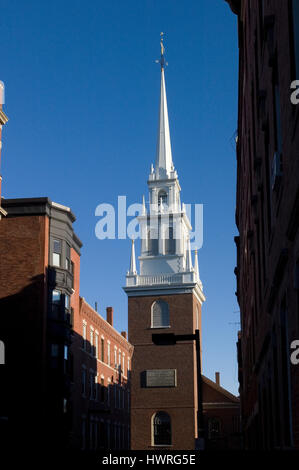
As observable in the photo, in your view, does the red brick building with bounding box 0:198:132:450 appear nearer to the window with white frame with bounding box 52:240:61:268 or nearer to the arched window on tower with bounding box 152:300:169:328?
the window with white frame with bounding box 52:240:61:268

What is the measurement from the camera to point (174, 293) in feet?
221

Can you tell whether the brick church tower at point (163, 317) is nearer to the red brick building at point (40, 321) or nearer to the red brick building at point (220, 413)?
the red brick building at point (220, 413)

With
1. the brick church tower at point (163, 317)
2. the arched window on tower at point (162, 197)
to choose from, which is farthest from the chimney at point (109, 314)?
the arched window on tower at point (162, 197)

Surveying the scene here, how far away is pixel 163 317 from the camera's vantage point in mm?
67750

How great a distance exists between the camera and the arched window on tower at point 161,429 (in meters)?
63.6

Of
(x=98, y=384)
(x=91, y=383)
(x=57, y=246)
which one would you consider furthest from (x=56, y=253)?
(x=98, y=384)

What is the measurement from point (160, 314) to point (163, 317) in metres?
0.42

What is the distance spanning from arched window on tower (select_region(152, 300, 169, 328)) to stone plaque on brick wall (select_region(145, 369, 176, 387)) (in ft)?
15.0

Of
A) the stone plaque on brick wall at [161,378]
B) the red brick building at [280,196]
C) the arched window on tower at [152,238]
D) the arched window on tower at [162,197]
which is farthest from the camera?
the arched window on tower at [162,197]

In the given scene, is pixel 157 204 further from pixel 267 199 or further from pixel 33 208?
pixel 267 199

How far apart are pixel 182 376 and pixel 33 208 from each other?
3116 centimetres

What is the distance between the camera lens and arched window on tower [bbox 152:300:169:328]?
6750 cm
